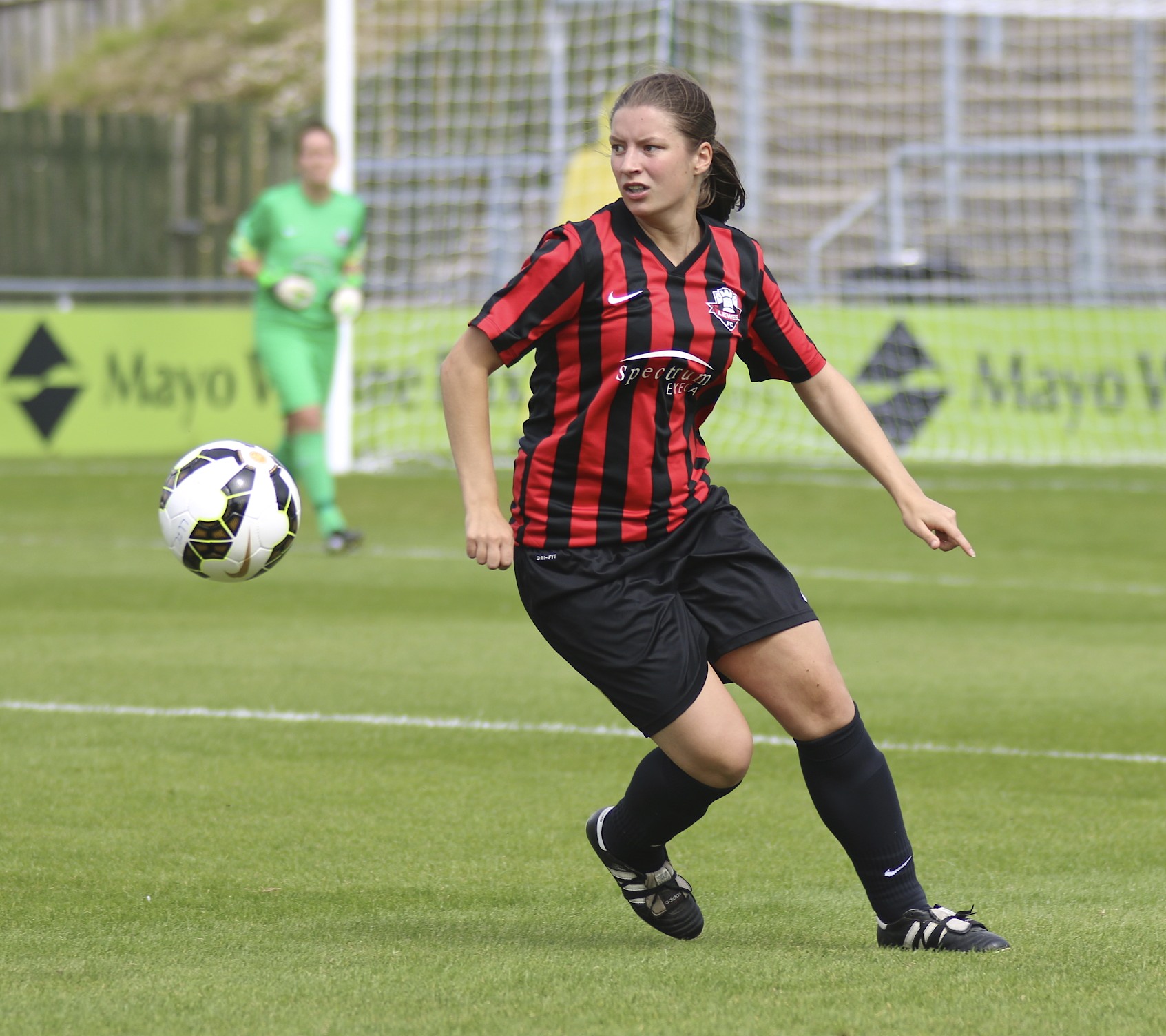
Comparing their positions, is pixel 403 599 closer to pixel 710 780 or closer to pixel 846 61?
pixel 710 780

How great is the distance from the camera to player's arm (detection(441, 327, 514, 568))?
3.69m

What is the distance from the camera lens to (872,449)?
403cm

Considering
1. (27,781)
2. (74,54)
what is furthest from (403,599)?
(74,54)

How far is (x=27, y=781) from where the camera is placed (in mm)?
5457

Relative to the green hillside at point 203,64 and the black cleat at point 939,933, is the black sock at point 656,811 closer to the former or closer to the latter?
the black cleat at point 939,933

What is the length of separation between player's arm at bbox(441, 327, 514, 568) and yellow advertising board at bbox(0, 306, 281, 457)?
1206cm

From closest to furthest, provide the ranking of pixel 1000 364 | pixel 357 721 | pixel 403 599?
pixel 357 721
pixel 403 599
pixel 1000 364

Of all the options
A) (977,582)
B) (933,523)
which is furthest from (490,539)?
(977,582)

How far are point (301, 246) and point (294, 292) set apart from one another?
43 centimetres

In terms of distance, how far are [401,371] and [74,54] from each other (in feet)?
83.6

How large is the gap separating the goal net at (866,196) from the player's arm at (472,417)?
33.3ft

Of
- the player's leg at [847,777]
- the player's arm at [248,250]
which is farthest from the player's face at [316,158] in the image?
the player's leg at [847,777]

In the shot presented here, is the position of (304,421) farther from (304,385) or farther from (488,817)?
(488,817)

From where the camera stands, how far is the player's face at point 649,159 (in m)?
3.74
